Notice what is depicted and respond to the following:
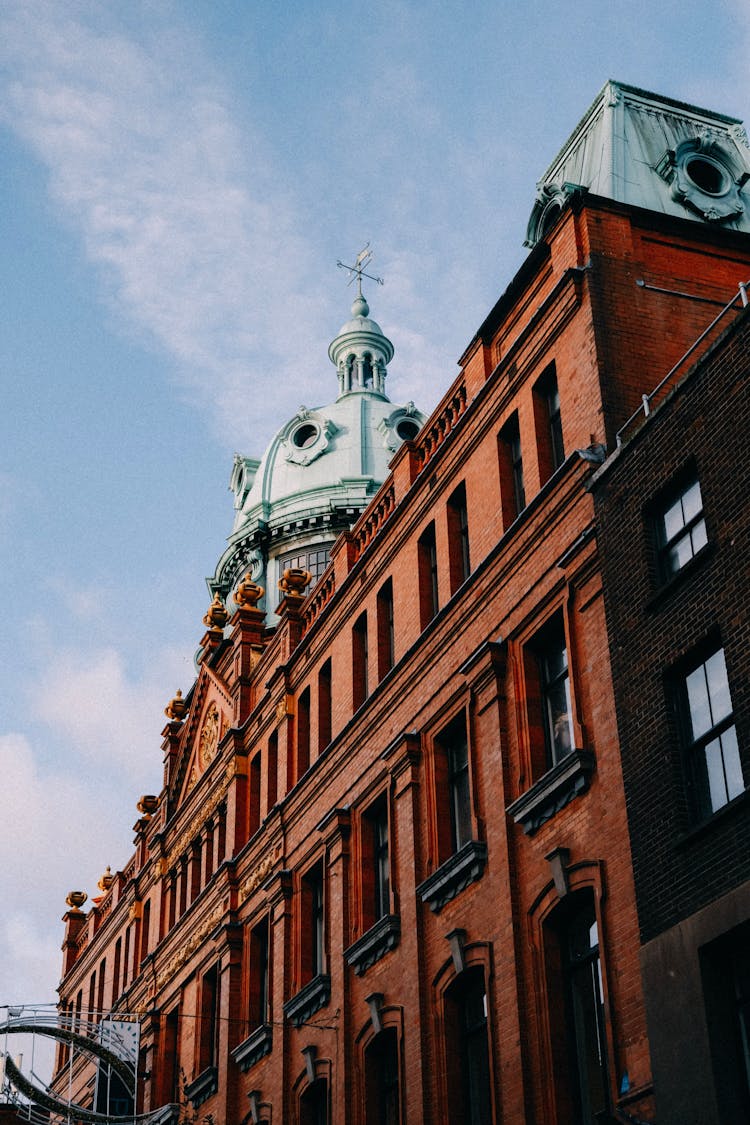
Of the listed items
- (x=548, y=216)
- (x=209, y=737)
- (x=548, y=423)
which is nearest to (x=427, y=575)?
(x=548, y=423)

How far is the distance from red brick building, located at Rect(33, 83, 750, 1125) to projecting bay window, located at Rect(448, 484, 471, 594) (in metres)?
0.06

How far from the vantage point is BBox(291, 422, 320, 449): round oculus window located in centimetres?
6594

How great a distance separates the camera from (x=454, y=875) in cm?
2711

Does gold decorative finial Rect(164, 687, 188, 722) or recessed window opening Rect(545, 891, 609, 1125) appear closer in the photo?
recessed window opening Rect(545, 891, 609, 1125)

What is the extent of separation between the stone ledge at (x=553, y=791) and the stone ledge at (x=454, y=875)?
111 cm

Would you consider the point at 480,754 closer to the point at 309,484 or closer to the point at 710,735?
the point at 710,735

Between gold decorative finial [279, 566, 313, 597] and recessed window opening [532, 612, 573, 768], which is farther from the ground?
gold decorative finial [279, 566, 313, 597]

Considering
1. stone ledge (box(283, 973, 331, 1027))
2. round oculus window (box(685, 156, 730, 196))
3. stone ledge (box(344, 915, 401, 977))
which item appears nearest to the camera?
stone ledge (box(344, 915, 401, 977))

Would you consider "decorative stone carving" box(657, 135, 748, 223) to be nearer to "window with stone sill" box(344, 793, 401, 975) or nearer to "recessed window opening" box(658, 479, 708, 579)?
"recessed window opening" box(658, 479, 708, 579)

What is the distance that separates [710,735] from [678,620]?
1.78 metres

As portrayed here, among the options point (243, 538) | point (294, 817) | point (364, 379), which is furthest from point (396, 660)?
point (364, 379)

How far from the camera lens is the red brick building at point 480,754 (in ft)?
78.2

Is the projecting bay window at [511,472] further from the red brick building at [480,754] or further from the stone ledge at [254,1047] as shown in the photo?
the stone ledge at [254,1047]

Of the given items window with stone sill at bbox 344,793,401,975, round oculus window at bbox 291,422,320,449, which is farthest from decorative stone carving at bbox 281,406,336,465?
window with stone sill at bbox 344,793,401,975
